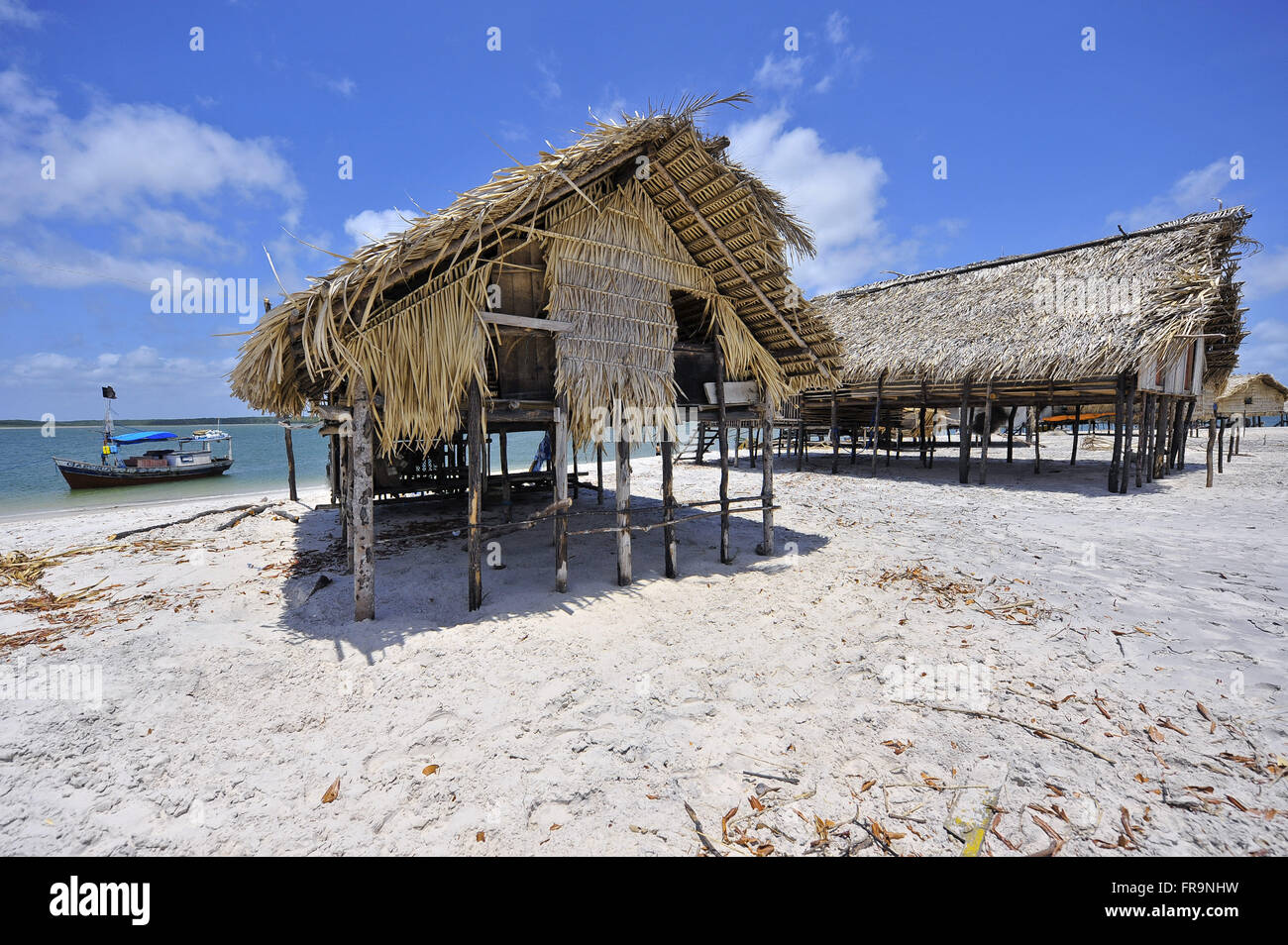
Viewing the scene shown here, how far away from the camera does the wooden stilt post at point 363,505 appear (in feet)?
16.8

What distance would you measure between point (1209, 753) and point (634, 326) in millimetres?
6267

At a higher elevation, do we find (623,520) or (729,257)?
(729,257)

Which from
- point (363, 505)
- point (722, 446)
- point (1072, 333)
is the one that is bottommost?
point (363, 505)

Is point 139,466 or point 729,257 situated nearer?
point 729,257

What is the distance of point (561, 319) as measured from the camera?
599 centimetres

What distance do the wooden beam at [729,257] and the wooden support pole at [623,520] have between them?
10.0 ft

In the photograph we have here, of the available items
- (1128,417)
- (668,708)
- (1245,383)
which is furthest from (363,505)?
(1245,383)

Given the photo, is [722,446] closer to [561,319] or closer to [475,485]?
[561,319]

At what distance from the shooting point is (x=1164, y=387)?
568 inches

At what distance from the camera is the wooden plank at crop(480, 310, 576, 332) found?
18.1 feet

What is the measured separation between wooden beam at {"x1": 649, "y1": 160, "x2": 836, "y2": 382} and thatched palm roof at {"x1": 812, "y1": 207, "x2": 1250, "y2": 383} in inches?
179

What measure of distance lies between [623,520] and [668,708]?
2992 millimetres
